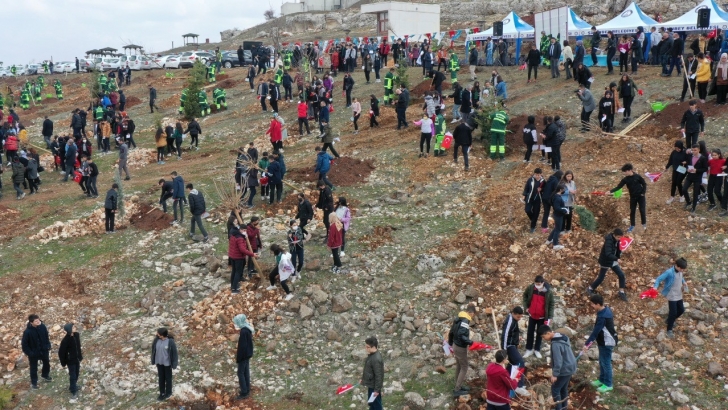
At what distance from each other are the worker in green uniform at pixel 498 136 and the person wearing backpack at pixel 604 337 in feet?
33.4

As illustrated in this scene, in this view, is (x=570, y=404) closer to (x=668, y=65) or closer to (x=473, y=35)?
(x=668, y=65)

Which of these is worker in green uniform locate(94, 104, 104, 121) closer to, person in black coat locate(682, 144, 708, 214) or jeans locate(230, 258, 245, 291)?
jeans locate(230, 258, 245, 291)

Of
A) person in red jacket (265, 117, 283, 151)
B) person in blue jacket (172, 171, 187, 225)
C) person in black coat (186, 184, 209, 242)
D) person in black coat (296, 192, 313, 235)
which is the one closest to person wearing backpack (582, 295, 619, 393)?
person in black coat (296, 192, 313, 235)

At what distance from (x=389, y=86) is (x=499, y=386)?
63.7ft

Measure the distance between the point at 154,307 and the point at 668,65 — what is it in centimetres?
2149

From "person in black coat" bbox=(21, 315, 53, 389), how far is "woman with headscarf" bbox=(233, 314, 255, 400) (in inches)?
149

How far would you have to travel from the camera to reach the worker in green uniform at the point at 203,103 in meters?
30.1

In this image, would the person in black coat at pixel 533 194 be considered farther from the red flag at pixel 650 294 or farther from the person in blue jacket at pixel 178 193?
the person in blue jacket at pixel 178 193

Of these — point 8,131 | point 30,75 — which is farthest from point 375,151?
point 30,75

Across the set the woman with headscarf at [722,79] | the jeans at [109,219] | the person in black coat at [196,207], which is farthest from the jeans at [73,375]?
the woman with headscarf at [722,79]

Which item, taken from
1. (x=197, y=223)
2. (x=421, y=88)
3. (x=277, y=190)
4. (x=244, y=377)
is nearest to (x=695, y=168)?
(x=244, y=377)

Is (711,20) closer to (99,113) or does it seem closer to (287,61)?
(287,61)

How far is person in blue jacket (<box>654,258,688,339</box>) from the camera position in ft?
32.8

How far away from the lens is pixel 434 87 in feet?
88.8
